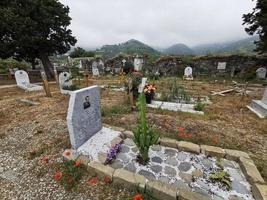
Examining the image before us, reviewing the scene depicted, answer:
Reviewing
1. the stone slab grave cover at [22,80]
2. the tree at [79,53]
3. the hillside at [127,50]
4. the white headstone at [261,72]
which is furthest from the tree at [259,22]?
the tree at [79,53]

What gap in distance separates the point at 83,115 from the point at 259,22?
1379 centimetres

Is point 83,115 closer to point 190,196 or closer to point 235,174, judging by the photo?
point 190,196

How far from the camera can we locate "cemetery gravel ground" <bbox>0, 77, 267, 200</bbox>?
2354 millimetres

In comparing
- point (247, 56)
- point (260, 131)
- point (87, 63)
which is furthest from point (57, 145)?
point (87, 63)

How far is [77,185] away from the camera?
7.81 ft

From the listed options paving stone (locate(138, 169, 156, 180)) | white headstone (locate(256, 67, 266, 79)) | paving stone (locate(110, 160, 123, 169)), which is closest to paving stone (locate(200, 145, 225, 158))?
paving stone (locate(138, 169, 156, 180))

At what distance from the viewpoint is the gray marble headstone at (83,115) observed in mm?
2857

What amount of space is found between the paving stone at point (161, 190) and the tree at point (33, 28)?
538 inches

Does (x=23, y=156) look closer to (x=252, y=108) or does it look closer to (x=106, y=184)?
(x=106, y=184)

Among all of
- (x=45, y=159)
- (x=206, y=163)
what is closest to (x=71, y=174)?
(x=45, y=159)

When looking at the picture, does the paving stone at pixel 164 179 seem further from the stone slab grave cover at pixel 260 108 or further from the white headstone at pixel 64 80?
the white headstone at pixel 64 80

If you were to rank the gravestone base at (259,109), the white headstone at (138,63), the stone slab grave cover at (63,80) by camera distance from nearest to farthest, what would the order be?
the gravestone base at (259,109) < the stone slab grave cover at (63,80) < the white headstone at (138,63)

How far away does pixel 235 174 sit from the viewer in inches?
95.5

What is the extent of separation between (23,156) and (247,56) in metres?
15.8
